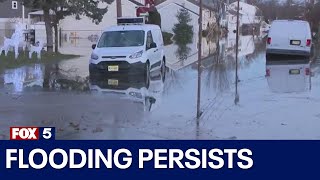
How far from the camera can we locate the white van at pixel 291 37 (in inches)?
1033

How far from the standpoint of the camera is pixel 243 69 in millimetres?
22188

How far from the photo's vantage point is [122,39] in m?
19.1

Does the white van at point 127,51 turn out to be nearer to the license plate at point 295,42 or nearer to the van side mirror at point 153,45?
the van side mirror at point 153,45

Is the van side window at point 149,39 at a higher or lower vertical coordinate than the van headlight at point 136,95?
higher

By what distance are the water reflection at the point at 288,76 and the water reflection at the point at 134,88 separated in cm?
316

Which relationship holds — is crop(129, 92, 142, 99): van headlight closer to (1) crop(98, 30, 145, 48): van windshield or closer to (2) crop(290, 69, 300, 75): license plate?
(1) crop(98, 30, 145, 48): van windshield

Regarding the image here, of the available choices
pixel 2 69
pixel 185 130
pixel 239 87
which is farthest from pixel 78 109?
pixel 2 69

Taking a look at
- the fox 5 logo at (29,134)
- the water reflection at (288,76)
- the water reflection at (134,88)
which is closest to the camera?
the fox 5 logo at (29,134)

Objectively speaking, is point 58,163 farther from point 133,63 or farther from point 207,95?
point 133,63

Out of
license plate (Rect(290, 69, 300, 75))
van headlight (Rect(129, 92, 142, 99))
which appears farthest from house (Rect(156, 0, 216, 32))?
van headlight (Rect(129, 92, 142, 99))

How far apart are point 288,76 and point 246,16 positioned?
8601 cm

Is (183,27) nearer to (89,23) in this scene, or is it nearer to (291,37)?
(89,23)

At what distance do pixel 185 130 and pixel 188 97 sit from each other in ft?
14.2

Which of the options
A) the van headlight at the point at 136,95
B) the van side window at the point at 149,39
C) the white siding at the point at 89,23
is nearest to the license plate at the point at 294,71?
the van side window at the point at 149,39
